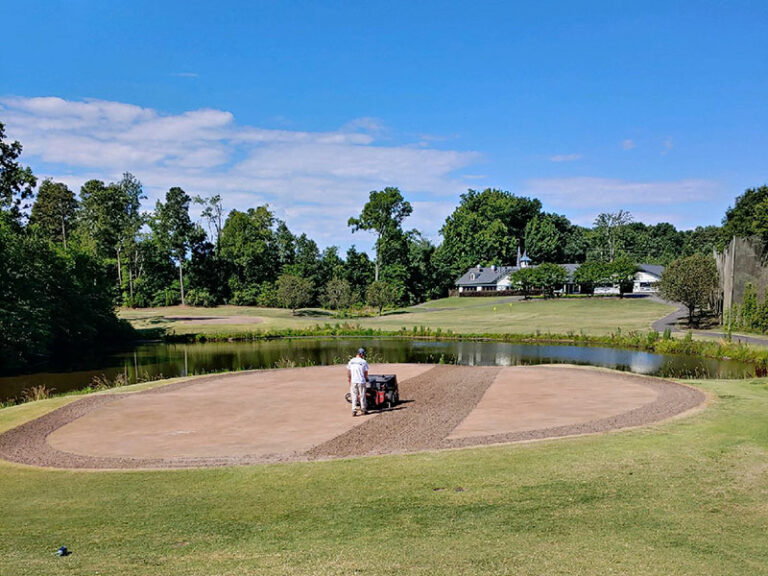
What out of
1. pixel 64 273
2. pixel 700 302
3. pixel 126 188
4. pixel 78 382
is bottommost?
pixel 78 382

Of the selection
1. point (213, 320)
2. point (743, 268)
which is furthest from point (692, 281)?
point (213, 320)

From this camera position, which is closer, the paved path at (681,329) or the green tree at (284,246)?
the paved path at (681,329)

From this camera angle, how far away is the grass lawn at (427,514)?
714cm

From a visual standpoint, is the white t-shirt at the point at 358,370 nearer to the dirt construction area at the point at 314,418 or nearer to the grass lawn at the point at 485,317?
the dirt construction area at the point at 314,418

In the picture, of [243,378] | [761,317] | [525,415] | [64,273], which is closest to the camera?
[525,415]

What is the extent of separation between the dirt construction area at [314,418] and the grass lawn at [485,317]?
34082mm

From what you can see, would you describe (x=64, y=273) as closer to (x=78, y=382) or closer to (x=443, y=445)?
(x=78, y=382)

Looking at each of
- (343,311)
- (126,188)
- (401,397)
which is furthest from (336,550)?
(126,188)

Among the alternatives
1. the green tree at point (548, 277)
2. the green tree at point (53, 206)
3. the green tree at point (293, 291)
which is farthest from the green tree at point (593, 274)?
the green tree at point (53, 206)

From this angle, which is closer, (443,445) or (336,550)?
(336,550)

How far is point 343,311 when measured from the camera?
8069 cm

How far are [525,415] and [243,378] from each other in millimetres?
14441

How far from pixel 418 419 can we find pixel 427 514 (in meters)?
→ 7.87

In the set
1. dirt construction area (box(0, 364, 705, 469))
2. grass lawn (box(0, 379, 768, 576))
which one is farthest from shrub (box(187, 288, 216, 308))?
grass lawn (box(0, 379, 768, 576))
